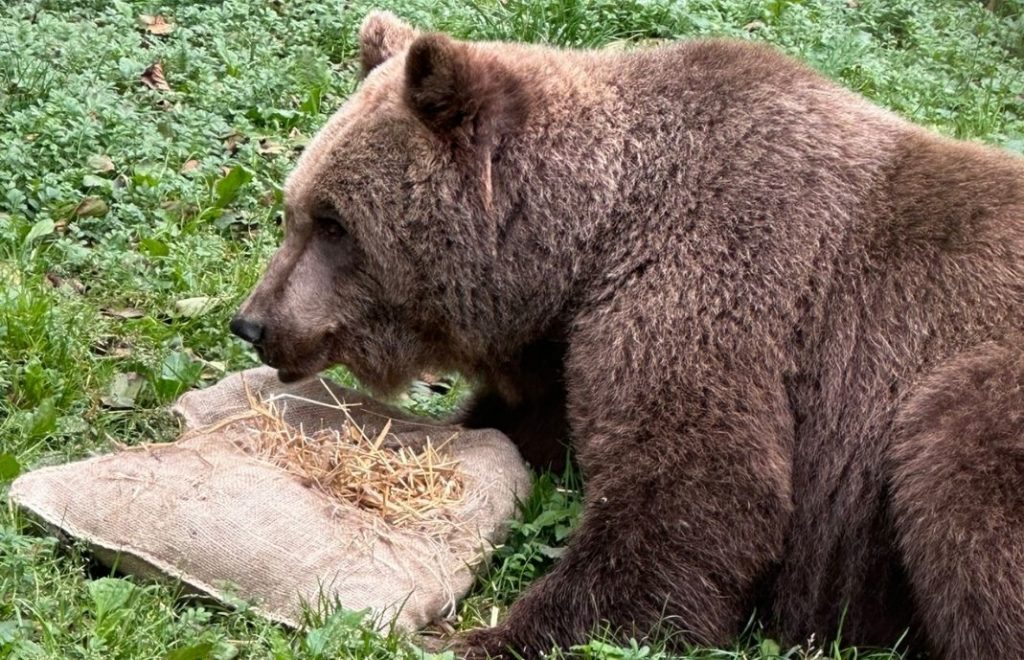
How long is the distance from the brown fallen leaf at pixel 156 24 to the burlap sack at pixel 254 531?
15.0 feet

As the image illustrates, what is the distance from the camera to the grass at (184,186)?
16.8ft

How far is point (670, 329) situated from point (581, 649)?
1206 millimetres

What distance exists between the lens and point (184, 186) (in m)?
8.16

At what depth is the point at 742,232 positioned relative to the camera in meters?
5.54

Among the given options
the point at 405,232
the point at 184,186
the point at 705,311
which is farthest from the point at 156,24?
the point at 705,311

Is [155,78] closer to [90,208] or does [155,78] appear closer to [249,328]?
[90,208]

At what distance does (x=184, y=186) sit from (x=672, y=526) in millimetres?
4059

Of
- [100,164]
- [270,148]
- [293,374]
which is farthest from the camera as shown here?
[270,148]

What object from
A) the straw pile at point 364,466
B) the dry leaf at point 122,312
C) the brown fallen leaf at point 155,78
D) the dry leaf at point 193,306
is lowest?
the dry leaf at point 122,312

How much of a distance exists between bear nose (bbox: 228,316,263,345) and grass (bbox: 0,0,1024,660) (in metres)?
0.87

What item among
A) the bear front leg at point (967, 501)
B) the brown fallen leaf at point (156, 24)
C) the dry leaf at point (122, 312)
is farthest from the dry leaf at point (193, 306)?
the bear front leg at point (967, 501)

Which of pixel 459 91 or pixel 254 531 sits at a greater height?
pixel 459 91

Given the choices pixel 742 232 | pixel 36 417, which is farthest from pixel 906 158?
pixel 36 417

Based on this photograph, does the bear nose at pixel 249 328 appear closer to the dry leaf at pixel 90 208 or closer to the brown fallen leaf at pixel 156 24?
the dry leaf at pixel 90 208
